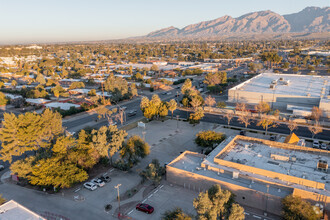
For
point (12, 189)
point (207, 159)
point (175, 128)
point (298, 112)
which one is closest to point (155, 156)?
point (207, 159)

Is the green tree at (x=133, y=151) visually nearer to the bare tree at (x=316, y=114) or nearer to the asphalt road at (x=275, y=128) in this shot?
the asphalt road at (x=275, y=128)

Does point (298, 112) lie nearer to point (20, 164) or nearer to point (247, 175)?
point (247, 175)

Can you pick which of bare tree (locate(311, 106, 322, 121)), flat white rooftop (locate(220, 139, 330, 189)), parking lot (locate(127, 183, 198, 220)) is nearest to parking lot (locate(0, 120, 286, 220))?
parking lot (locate(127, 183, 198, 220))

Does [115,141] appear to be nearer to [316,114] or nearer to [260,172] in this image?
[260,172]

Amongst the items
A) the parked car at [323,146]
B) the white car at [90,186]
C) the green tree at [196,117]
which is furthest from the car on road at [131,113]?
the parked car at [323,146]

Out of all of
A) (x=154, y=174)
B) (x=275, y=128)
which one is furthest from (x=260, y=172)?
(x=275, y=128)

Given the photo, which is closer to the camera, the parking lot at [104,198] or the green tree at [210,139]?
the parking lot at [104,198]
